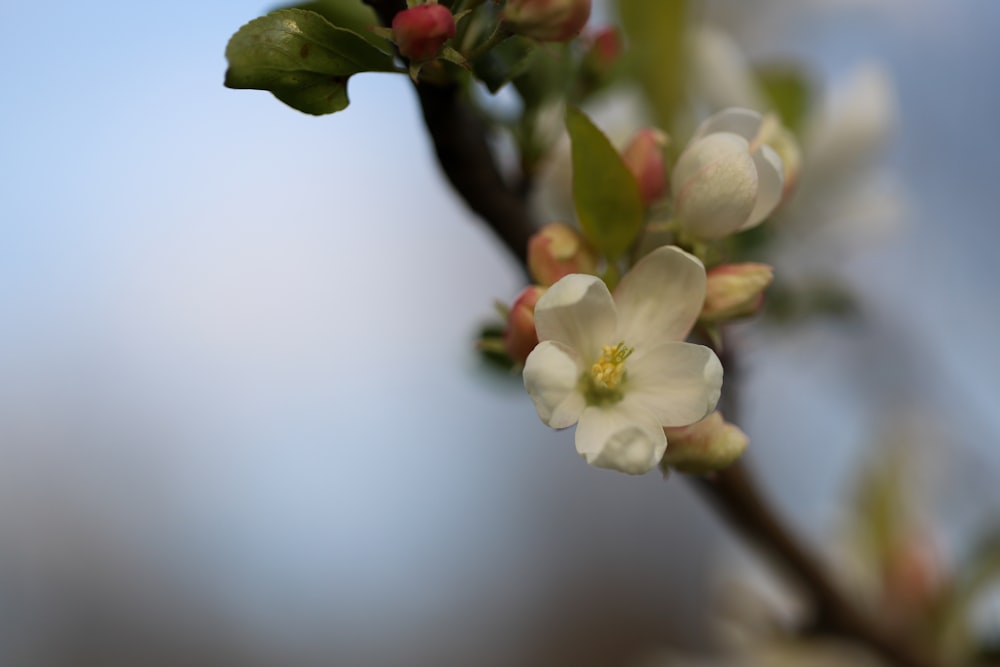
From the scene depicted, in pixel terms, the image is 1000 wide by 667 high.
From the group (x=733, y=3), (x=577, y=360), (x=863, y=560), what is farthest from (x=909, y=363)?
(x=577, y=360)

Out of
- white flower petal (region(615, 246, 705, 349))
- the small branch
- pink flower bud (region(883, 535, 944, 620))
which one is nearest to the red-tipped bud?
the small branch

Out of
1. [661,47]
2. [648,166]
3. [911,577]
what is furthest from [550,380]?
[911,577]

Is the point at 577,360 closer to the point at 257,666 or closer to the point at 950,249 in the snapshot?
the point at 950,249

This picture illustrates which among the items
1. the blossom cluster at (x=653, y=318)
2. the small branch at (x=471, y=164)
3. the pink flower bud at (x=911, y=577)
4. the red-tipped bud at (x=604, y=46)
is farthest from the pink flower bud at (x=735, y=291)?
the pink flower bud at (x=911, y=577)

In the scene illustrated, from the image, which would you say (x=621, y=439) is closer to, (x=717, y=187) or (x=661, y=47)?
(x=717, y=187)

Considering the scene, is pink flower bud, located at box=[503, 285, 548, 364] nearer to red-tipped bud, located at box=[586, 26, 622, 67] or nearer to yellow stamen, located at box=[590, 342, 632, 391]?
yellow stamen, located at box=[590, 342, 632, 391]
